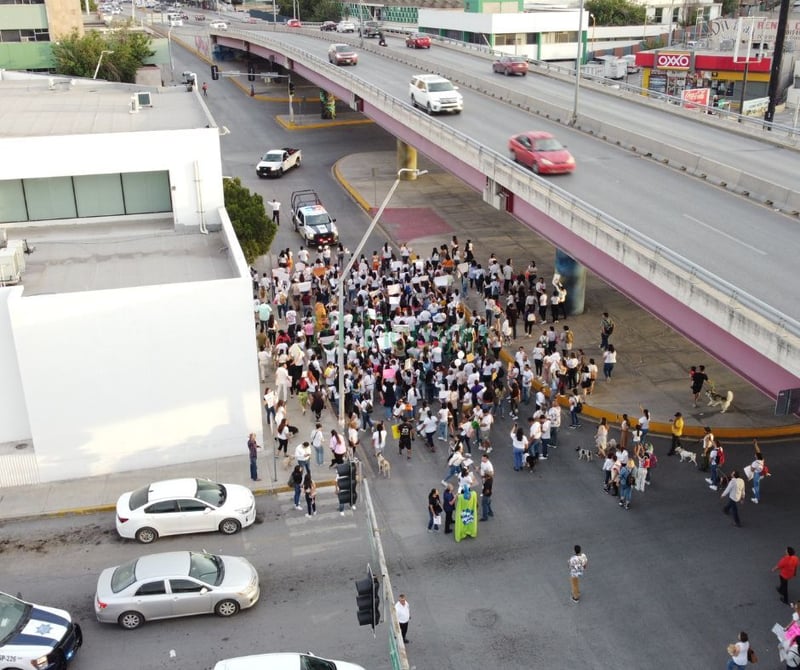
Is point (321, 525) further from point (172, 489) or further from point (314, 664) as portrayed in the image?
point (314, 664)

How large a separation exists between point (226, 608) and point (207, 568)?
0.86 metres

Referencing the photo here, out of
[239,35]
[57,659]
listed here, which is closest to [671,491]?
[57,659]

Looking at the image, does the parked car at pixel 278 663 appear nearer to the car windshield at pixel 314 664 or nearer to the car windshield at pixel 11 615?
the car windshield at pixel 314 664

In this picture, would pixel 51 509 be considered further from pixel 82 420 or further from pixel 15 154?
pixel 15 154

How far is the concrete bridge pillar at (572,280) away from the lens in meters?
32.5

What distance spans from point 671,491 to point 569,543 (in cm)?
356

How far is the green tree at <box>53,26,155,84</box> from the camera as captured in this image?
212 feet

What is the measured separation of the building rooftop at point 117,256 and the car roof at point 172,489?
5.65 m

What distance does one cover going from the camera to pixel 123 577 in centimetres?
1767

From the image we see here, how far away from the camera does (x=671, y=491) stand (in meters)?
22.0

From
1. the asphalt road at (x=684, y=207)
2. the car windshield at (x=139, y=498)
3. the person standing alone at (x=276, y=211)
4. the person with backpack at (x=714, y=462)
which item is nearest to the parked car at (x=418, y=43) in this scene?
the asphalt road at (x=684, y=207)

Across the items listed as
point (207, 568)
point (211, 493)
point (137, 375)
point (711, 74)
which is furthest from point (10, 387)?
point (711, 74)

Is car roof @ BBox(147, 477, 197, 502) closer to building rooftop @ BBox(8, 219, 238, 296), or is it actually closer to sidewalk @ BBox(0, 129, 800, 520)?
sidewalk @ BBox(0, 129, 800, 520)

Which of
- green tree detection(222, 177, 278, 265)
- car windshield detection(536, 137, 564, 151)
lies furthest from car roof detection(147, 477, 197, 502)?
car windshield detection(536, 137, 564, 151)
